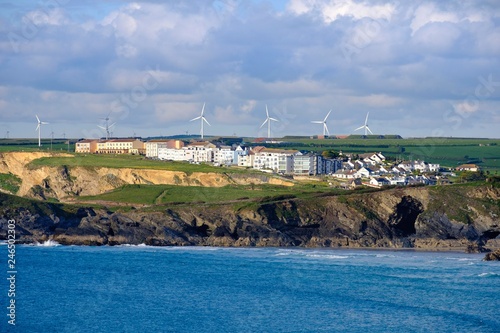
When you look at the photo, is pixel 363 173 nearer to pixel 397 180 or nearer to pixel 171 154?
pixel 397 180

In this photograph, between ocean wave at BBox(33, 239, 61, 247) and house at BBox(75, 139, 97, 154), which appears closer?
ocean wave at BBox(33, 239, 61, 247)

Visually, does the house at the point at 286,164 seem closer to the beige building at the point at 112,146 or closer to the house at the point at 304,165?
the house at the point at 304,165

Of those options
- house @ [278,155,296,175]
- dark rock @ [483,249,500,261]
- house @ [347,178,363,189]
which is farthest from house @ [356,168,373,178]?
dark rock @ [483,249,500,261]

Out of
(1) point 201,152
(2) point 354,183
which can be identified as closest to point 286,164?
(1) point 201,152

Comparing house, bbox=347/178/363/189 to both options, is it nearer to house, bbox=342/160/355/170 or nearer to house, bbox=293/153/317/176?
house, bbox=293/153/317/176

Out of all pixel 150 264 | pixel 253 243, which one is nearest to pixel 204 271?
pixel 150 264
